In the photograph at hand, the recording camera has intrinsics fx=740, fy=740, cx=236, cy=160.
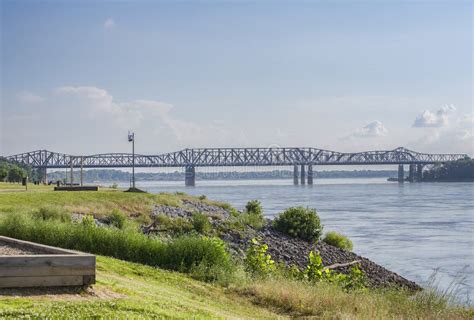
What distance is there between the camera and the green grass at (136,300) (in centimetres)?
933

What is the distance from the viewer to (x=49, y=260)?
34.1 ft

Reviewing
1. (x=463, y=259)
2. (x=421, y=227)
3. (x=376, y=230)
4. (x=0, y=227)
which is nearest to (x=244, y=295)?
(x=0, y=227)

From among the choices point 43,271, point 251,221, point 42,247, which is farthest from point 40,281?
point 251,221

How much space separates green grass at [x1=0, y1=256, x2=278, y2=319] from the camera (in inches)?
367

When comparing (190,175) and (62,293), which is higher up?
(62,293)

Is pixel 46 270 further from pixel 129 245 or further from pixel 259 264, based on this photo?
pixel 259 264

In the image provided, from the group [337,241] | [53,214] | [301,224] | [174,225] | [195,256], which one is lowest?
[337,241]

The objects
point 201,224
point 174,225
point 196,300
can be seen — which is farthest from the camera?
point 201,224

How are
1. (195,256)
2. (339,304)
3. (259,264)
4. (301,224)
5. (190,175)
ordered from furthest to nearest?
(190,175) → (301,224) → (259,264) → (195,256) → (339,304)

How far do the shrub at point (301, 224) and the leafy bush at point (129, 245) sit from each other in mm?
17726

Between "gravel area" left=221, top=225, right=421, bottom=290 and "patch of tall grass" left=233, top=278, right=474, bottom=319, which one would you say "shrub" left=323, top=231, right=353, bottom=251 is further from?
"patch of tall grass" left=233, top=278, right=474, bottom=319

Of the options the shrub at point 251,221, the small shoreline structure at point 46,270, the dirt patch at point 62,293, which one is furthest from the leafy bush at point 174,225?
the small shoreline structure at point 46,270

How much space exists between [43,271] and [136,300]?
1406mm

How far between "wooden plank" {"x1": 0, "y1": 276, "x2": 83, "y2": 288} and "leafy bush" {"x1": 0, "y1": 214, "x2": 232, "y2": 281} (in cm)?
599
